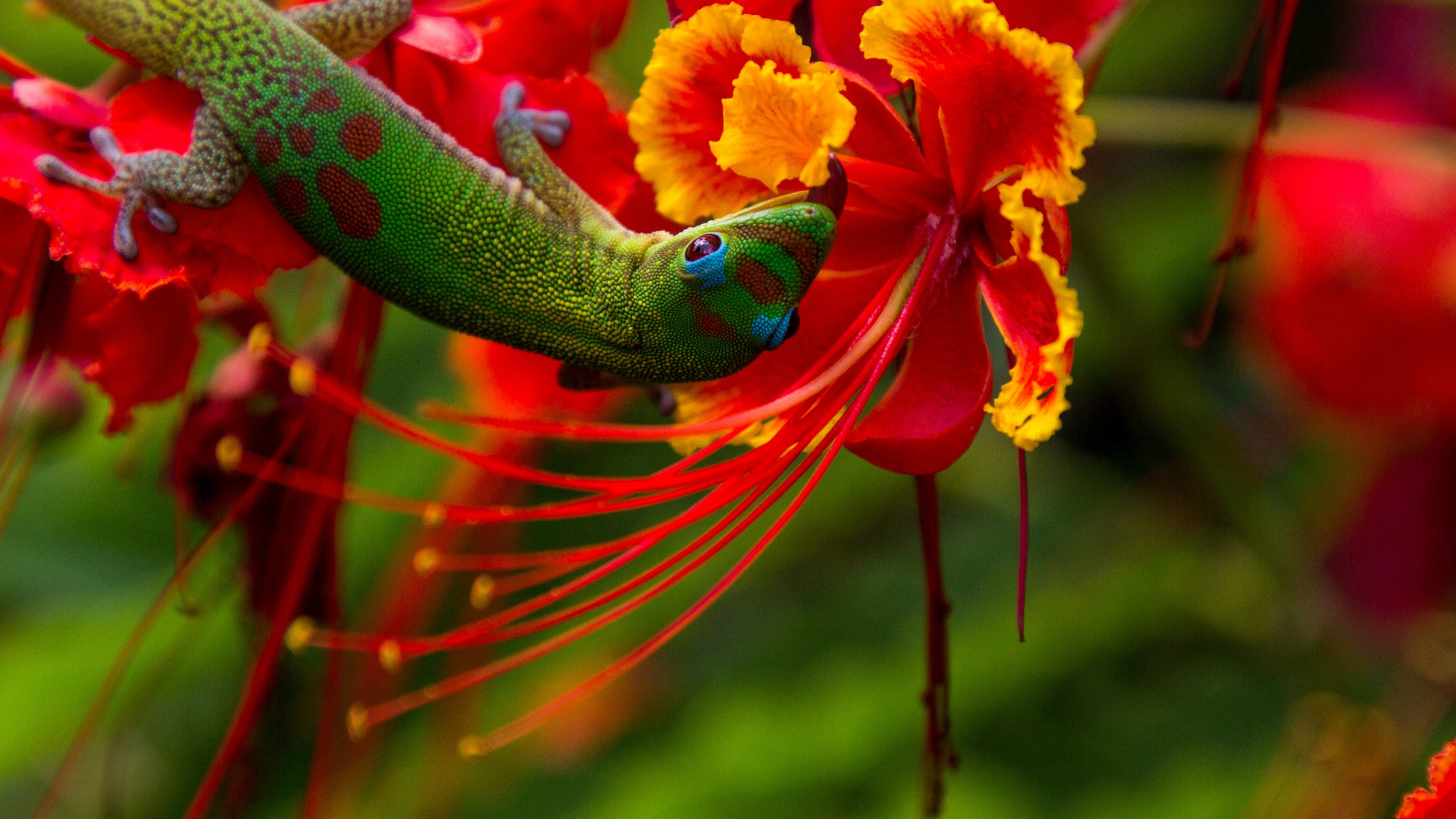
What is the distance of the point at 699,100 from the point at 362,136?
0.94 feet

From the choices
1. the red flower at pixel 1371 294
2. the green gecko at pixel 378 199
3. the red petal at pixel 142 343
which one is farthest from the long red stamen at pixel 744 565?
the red flower at pixel 1371 294

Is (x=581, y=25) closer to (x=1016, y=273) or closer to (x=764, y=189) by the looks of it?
(x=764, y=189)

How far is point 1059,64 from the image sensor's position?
0.87m

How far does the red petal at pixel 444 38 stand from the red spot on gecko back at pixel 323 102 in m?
0.11

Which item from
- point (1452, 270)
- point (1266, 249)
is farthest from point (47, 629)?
point (1452, 270)

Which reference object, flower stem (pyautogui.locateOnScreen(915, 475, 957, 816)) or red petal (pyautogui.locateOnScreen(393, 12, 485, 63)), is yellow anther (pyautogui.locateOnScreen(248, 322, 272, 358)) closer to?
red petal (pyautogui.locateOnScreen(393, 12, 485, 63))

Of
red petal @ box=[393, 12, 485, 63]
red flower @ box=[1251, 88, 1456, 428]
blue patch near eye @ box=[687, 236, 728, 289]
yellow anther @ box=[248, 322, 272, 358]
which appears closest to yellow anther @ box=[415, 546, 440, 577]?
yellow anther @ box=[248, 322, 272, 358]

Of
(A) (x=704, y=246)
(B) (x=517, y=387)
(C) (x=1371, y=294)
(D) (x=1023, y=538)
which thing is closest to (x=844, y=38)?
(A) (x=704, y=246)

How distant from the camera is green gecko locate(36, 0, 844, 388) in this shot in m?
1.03

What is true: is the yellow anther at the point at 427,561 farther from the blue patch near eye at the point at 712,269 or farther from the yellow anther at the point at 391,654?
the blue patch near eye at the point at 712,269

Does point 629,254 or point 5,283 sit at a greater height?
point 629,254

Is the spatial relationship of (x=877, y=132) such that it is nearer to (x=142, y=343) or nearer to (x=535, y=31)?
(x=535, y=31)

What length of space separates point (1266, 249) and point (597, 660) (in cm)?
143

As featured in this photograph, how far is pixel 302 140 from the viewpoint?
1.04 m
